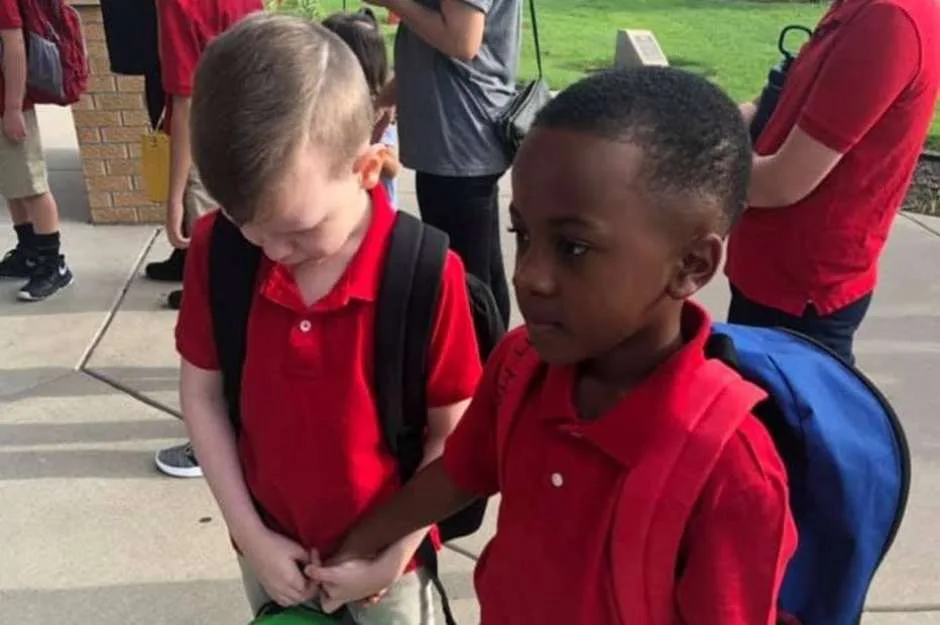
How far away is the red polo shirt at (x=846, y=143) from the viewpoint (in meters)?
1.95

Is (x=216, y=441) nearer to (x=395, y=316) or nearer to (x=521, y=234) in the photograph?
(x=395, y=316)

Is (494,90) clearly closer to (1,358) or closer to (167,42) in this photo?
(167,42)

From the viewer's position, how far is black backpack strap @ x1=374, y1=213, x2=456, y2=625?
5.23ft

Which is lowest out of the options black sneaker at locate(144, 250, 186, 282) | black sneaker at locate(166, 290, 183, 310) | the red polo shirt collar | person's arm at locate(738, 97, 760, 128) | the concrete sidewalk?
black sneaker at locate(144, 250, 186, 282)

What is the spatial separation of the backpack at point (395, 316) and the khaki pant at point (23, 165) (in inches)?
130

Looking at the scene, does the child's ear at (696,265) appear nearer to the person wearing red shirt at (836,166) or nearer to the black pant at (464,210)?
the person wearing red shirt at (836,166)

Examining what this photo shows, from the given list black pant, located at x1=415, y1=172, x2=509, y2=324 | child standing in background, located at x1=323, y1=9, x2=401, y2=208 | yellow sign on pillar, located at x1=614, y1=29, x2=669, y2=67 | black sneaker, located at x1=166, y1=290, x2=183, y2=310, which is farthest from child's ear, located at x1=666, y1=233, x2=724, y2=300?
yellow sign on pillar, located at x1=614, y1=29, x2=669, y2=67

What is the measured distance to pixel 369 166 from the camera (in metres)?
1.59

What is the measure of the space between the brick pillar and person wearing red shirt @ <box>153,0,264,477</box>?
223 cm

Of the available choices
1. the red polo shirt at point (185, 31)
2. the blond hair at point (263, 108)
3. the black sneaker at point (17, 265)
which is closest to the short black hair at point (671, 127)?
the blond hair at point (263, 108)

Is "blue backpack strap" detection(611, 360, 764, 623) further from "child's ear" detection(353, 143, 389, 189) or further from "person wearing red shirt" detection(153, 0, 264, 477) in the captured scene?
"person wearing red shirt" detection(153, 0, 264, 477)

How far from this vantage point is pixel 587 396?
4.26 ft

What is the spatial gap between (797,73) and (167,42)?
6.51 feet

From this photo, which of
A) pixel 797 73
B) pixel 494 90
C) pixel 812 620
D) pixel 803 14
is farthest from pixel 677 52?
pixel 812 620
